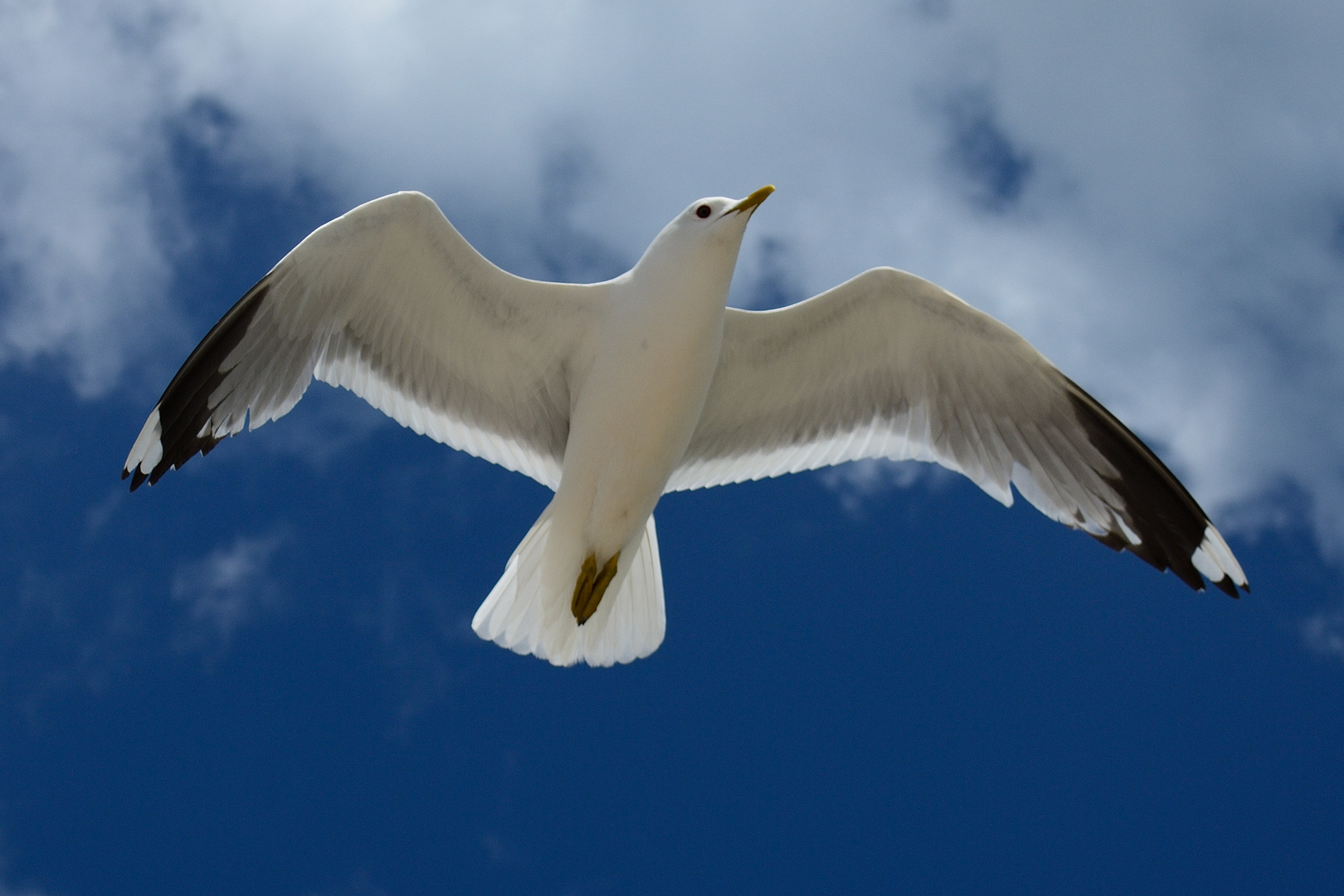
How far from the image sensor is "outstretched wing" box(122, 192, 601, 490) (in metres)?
3.60

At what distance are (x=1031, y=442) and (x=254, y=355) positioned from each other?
8.32ft

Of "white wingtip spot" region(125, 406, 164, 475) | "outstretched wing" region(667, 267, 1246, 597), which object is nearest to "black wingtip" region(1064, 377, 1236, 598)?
"outstretched wing" region(667, 267, 1246, 597)

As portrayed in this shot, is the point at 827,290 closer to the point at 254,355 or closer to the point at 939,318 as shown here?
the point at 939,318

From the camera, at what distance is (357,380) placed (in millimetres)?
3889

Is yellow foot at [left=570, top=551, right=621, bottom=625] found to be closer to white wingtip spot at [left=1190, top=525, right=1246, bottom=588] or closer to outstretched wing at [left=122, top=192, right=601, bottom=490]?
outstretched wing at [left=122, top=192, right=601, bottom=490]

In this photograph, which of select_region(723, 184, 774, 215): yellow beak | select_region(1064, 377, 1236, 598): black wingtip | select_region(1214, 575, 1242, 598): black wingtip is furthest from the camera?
select_region(1064, 377, 1236, 598): black wingtip

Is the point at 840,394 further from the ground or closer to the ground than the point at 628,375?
further from the ground

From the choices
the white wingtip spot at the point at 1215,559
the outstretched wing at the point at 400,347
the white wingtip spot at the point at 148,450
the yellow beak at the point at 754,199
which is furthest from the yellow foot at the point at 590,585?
the white wingtip spot at the point at 1215,559

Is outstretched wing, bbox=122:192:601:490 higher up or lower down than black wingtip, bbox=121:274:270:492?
higher up

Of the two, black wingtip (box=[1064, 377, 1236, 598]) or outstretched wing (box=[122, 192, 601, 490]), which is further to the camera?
black wingtip (box=[1064, 377, 1236, 598])

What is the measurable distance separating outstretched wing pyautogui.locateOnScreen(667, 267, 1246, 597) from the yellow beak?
0.43 m

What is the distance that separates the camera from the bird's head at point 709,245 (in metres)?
3.45

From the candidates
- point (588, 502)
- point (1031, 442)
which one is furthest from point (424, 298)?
point (1031, 442)

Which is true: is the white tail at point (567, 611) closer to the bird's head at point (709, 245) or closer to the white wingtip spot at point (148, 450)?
the bird's head at point (709, 245)
